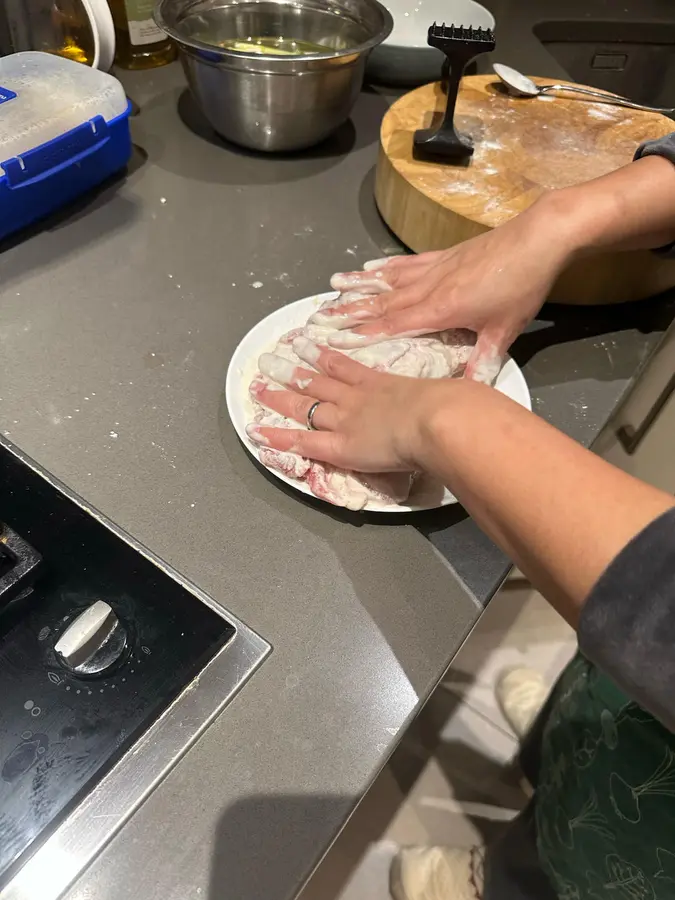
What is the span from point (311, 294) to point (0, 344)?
333mm

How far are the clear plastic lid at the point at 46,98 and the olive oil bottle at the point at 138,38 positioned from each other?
19cm

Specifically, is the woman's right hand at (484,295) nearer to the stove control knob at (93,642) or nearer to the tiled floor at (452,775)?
the stove control knob at (93,642)

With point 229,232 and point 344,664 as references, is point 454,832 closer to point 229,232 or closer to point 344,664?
point 344,664

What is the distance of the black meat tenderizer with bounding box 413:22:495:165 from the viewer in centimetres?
76

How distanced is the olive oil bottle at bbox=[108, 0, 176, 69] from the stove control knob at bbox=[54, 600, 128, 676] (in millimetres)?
881

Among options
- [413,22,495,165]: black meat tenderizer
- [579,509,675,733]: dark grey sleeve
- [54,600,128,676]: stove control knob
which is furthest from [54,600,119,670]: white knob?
[413,22,495,165]: black meat tenderizer

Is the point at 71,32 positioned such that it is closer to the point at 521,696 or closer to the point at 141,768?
the point at 141,768

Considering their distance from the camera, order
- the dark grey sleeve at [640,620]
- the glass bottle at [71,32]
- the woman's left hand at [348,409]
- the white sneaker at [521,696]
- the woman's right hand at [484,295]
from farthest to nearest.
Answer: the white sneaker at [521,696] < the glass bottle at [71,32] < the woman's right hand at [484,295] < the woman's left hand at [348,409] < the dark grey sleeve at [640,620]

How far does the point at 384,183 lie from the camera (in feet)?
2.73

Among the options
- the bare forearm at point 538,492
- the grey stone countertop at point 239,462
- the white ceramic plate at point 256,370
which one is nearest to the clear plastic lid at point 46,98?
the grey stone countertop at point 239,462

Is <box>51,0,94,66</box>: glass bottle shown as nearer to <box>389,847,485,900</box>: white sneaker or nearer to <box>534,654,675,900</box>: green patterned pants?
<box>534,654,675,900</box>: green patterned pants

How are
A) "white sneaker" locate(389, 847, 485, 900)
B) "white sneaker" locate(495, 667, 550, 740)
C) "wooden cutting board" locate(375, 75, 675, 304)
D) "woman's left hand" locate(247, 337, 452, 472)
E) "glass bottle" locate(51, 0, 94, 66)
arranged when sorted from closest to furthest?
"woman's left hand" locate(247, 337, 452, 472) < "wooden cutting board" locate(375, 75, 675, 304) < "glass bottle" locate(51, 0, 94, 66) < "white sneaker" locate(389, 847, 485, 900) < "white sneaker" locate(495, 667, 550, 740)

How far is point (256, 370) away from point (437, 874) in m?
0.84

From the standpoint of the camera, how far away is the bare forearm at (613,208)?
2.19ft
